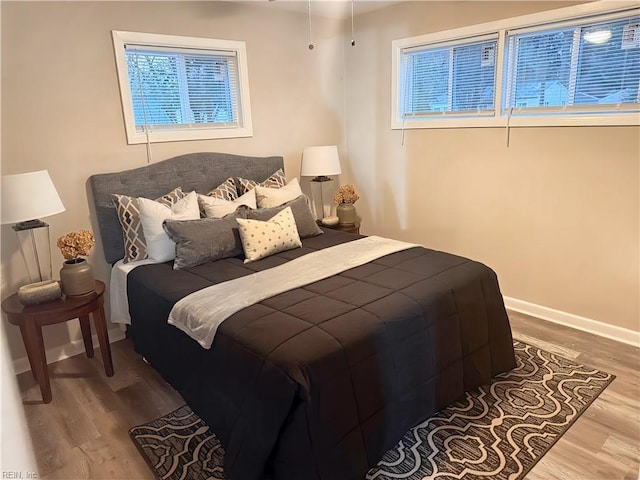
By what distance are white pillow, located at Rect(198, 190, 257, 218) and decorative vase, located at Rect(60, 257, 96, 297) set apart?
854 millimetres

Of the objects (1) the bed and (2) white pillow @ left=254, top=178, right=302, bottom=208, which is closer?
(1) the bed

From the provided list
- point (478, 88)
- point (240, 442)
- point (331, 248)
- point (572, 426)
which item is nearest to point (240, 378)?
point (240, 442)

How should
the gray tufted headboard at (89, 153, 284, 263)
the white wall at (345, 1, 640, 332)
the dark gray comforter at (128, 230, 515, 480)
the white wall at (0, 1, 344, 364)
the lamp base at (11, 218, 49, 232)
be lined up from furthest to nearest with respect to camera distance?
the gray tufted headboard at (89, 153, 284, 263) → the white wall at (345, 1, 640, 332) → the white wall at (0, 1, 344, 364) → the lamp base at (11, 218, 49, 232) → the dark gray comforter at (128, 230, 515, 480)

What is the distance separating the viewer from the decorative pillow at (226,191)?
3.32 metres

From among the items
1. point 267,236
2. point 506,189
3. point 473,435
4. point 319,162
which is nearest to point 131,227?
point 267,236

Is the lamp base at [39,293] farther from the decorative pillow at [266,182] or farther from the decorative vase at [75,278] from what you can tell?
the decorative pillow at [266,182]

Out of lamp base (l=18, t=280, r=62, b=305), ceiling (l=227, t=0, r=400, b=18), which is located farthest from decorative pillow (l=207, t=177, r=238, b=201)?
ceiling (l=227, t=0, r=400, b=18)

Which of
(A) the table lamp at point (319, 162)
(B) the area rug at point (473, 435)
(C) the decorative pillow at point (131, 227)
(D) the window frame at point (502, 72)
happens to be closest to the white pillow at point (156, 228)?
(C) the decorative pillow at point (131, 227)

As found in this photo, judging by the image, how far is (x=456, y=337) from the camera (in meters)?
2.25

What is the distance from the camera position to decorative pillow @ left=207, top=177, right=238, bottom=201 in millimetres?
3318

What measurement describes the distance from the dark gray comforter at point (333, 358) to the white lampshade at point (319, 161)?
4.70 feet

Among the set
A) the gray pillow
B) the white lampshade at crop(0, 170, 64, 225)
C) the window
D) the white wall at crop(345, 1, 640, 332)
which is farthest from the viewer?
the window

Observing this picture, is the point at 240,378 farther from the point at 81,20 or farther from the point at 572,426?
the point at 81,20

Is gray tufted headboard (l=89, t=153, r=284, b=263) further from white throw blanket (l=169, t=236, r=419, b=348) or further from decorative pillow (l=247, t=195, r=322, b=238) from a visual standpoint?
white throw blanket (l=169, t=236, r=419, b=348)
